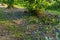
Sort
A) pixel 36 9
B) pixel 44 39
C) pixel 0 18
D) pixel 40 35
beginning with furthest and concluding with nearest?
pixel 36 9 < pixel 0 18 < pixel 40 35 < pixel 44 39

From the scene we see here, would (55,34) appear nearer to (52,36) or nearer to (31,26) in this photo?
(52,36)

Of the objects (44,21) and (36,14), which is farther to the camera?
(36,14)

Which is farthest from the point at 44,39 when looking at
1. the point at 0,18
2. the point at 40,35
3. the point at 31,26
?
the point at 0,18

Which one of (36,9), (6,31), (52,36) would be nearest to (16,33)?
(6,31)

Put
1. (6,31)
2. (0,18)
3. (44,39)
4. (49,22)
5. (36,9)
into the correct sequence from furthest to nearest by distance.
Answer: (36,9) → (0,18) → (49,22) → (6,31) → (44,39)

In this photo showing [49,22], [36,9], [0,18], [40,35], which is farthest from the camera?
[36,9]

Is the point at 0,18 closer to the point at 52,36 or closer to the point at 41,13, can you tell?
the point at 41,13

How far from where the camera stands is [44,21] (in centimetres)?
934

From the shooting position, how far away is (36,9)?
1046cm

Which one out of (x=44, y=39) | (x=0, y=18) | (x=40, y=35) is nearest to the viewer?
(x=44, y=39)

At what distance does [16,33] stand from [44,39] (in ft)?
4.12

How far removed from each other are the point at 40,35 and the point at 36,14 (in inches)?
143

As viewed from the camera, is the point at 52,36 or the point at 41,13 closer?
the point at 52,36

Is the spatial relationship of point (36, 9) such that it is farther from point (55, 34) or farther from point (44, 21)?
point (55, 34)
